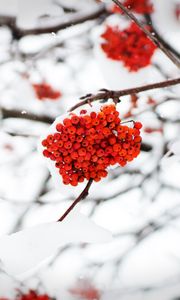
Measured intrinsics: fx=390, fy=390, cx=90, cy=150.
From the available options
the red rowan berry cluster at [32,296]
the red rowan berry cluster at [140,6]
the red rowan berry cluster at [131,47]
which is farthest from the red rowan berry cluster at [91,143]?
the red rowan berry cluster at [32,296]

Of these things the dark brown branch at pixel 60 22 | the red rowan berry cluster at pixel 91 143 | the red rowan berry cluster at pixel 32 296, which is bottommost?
the red rowan berry cluster at pixel 32 296

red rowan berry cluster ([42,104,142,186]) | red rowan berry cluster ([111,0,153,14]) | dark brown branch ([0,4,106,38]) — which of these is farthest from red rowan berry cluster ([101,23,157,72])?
red rowan berry cluster ([42,104,142,186])

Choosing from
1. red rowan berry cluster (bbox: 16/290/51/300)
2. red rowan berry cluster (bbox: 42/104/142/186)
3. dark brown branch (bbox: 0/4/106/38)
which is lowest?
red rowan berry cluster (bbox: 16/290/51/300)

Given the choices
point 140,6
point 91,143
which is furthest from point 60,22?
point 91,143

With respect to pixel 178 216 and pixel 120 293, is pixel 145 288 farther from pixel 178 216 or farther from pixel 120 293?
pixel 178 216

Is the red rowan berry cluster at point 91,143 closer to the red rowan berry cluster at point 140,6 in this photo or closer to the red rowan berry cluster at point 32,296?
the red rowan berry cluster at point 140,6

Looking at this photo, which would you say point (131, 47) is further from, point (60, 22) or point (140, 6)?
point (60, 22)

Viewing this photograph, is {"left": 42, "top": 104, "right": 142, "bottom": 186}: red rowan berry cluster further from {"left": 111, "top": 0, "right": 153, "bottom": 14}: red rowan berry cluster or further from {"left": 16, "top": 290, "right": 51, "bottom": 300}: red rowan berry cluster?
{"left": 16, "top": 290, "right": 51, "bottom": 300}: red rowan berry cluster
